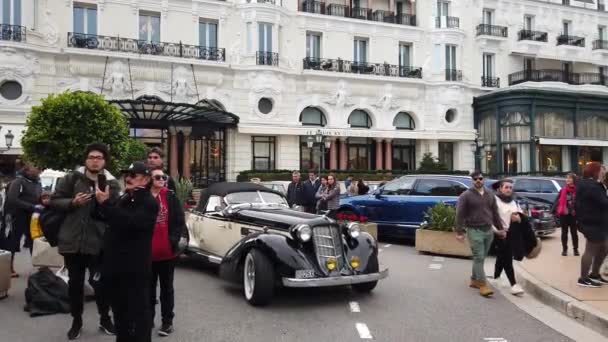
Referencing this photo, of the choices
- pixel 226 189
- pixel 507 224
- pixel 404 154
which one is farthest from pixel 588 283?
pixel 404 154

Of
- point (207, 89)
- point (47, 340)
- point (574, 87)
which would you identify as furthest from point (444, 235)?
point (574, 87)

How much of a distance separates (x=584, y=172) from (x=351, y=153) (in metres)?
Answer: 25.2

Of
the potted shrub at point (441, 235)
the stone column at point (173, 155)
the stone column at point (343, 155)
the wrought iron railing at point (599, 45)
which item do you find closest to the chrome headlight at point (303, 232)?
the potted shrub at point (441, 235)

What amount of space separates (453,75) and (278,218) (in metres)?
28.7

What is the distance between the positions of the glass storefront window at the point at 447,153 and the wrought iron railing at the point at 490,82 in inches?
180

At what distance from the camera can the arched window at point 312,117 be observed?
31469mm

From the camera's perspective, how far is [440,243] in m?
12.5

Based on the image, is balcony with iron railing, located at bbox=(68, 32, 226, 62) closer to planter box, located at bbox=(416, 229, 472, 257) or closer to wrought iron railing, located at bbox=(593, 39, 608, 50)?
planter box, located at bbox=(416, 229, 472, 257)

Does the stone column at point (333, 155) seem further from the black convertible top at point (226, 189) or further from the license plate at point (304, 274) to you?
the license plate at point (304, 274)

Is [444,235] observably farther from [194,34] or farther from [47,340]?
[194,34]

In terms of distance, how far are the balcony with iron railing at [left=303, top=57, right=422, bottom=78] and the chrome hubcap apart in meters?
24.2

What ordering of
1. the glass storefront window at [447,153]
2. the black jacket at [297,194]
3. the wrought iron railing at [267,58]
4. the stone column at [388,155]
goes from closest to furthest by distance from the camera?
the black jacket at [297,194], the wrought iron railing at [267,58], the stone column at [388,155], the glass storefront window at [447,153]

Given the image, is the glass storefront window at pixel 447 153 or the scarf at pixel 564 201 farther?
the glass storefront window at pixel 447 153

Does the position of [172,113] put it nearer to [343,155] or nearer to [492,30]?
[343,155]
